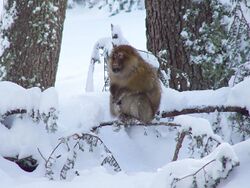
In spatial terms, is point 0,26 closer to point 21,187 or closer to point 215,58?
point 215,58

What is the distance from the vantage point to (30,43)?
5.98 m

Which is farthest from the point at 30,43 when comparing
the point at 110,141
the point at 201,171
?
the point at 201,171

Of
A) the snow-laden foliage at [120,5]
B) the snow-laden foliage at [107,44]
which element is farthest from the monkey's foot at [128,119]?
the snow-laden foliage at [120,5]

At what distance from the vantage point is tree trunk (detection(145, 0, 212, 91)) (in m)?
5.91

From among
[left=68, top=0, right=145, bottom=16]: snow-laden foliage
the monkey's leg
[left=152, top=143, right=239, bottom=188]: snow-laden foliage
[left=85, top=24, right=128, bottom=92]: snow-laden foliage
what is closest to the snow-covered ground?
[left=152, top=143, right=239, bottom=188]: snow-laden foliage

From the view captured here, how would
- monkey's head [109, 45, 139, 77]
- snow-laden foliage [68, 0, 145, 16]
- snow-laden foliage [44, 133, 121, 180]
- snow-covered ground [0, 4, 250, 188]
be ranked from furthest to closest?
snow-laden foliage [68, 0, 145, 16], monkey's head [109, 45, 139, 77], snow-laden foliage [44, 133, 121, 180], snow-covered ground [0, 4, 250, 188]

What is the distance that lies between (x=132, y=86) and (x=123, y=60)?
306 mm

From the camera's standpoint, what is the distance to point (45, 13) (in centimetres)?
602

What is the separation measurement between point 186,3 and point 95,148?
7.57 feet

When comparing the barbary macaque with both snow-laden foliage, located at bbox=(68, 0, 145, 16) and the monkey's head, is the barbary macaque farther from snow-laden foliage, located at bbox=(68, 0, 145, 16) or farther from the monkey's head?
snow-laden foliage, located at bbox=(68, 0, 145, 16)

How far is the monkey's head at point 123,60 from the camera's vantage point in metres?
4.46

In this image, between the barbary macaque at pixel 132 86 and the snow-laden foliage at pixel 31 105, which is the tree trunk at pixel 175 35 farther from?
the snow-laden foliage at pixel 31 105

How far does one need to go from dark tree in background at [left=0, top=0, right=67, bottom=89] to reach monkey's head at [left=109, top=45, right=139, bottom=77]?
1555 mm

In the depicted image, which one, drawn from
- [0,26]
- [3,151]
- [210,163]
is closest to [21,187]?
[3,151]
